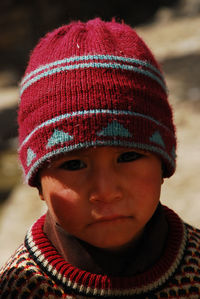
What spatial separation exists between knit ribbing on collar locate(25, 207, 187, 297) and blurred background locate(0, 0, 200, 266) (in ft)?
4.72

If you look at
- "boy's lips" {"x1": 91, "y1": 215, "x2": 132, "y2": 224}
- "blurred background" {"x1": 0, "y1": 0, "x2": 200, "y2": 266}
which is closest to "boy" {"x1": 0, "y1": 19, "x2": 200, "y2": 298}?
"boy's lips" {"x1": 91, "y1": 215, "x2": 132, "y2": 224}

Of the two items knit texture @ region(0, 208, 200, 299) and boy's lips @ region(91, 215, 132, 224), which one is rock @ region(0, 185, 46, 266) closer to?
knit texture @ region(0, 208, 200, 299)

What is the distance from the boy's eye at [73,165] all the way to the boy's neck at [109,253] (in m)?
0.21

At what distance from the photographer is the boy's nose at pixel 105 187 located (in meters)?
1.21

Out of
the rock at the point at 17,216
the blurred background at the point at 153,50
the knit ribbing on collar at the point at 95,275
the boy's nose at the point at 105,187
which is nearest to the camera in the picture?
the boy's nose at the point at 105,187

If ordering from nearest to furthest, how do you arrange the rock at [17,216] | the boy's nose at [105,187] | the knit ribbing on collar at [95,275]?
the boy's nose at [105,187], the knit ribbing on collar at [95,275], the rock at [17,216]

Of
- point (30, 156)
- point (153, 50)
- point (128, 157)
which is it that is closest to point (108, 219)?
point (128, 157)

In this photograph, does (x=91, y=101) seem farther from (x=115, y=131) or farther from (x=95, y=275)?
(x=95, y=275)

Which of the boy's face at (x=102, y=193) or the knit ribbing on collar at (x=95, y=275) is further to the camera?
the knit ribbing on collar at (x=95, y=275)

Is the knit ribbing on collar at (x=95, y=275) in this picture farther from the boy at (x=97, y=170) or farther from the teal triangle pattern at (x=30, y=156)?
the teal triangle pattern at (x=30, y=156)

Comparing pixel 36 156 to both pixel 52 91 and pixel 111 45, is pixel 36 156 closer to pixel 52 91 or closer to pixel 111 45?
pixel 52 91

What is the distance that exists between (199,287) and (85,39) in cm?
87

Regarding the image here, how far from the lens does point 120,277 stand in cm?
136

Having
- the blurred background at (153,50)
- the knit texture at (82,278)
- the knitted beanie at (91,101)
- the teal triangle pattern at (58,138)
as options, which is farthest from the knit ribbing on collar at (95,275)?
the blurred background at (153,50)
